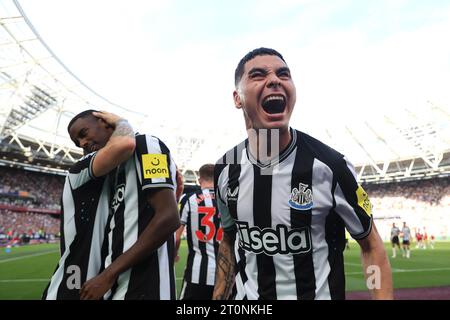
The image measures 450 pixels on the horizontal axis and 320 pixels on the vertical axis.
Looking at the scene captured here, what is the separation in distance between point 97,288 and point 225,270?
0.91 meters

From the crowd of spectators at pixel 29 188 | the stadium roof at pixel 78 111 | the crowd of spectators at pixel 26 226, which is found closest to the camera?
the stadium roof at pixel 78 111

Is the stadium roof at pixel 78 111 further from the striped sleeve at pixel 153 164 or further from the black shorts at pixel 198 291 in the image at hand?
the striped sleeve at pixel 153 164

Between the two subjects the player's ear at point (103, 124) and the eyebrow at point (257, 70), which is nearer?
the eyebrow at point (257, 70)

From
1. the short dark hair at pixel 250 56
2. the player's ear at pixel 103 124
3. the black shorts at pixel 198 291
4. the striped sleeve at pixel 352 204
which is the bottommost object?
the black shorts at pixel 198 291

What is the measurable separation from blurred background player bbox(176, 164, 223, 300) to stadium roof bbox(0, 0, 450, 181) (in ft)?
53.1

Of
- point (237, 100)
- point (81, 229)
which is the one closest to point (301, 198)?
point (237, 100)

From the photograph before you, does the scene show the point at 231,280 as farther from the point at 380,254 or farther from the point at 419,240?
the point at 419,240

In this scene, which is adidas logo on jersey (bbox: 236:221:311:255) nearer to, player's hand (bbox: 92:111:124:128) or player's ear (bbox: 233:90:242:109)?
player's ear (bbox: 233:90:242:109)

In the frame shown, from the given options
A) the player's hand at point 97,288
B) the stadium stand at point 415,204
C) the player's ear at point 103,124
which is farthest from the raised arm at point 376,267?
the stadium stand at point 415,204

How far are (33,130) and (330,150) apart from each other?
37122mm

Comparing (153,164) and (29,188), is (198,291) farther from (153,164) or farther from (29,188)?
(29,188)

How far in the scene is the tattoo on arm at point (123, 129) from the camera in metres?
2.01

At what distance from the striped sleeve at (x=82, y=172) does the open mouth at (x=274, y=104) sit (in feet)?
3.27

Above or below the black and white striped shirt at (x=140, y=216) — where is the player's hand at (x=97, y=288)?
below
